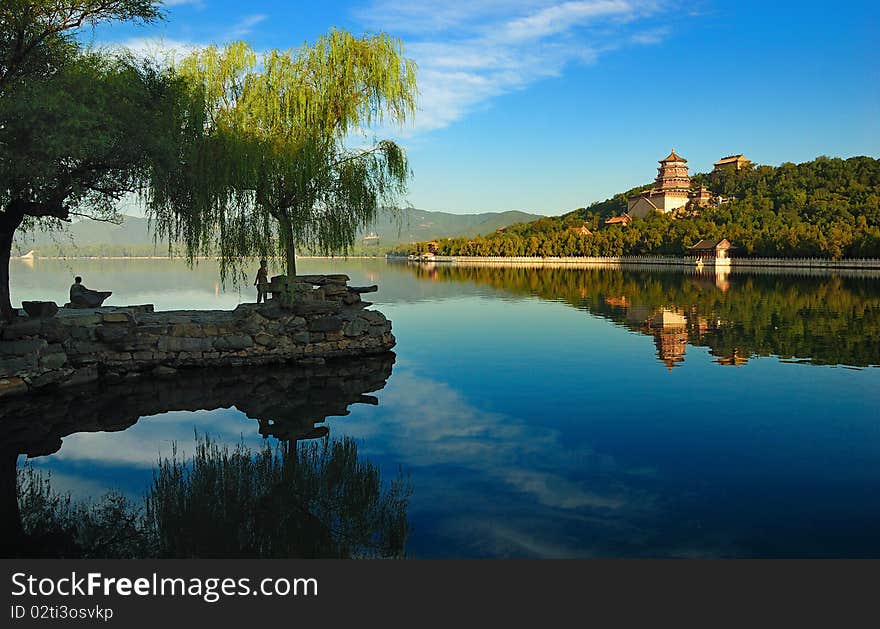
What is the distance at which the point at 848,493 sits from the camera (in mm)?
6746

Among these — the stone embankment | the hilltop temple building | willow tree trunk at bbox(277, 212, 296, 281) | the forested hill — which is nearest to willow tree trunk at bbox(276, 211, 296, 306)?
willow tree trunk at bbox(277, 212, 296, 281)

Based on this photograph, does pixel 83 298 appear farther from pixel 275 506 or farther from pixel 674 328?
pixel 674 328

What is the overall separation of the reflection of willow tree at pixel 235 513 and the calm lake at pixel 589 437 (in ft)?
1.02

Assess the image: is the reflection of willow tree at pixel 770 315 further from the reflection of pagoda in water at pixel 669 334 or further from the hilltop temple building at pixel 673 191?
the hilltop temple building at pixel 673 191

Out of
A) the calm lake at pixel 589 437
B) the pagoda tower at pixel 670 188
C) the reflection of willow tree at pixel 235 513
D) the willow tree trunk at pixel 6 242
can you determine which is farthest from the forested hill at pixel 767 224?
the willow tree trunk at pixel 6 242

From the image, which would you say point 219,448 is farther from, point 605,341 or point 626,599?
point 605,341

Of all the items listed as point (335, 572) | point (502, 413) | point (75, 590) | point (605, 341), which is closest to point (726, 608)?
point (335, 572)

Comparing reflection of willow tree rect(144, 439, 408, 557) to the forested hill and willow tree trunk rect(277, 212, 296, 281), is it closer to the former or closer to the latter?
willow tree trunk rect(277, 212, 296, 281)

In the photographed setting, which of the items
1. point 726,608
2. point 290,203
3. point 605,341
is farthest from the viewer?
point 605,341

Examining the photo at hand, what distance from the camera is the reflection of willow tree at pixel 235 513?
5.52m

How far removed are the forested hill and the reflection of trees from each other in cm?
6910

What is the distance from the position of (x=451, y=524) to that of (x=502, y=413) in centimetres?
448

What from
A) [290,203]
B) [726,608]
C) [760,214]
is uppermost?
[760,214]

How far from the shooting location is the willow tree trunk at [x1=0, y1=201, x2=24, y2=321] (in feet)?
40.7
